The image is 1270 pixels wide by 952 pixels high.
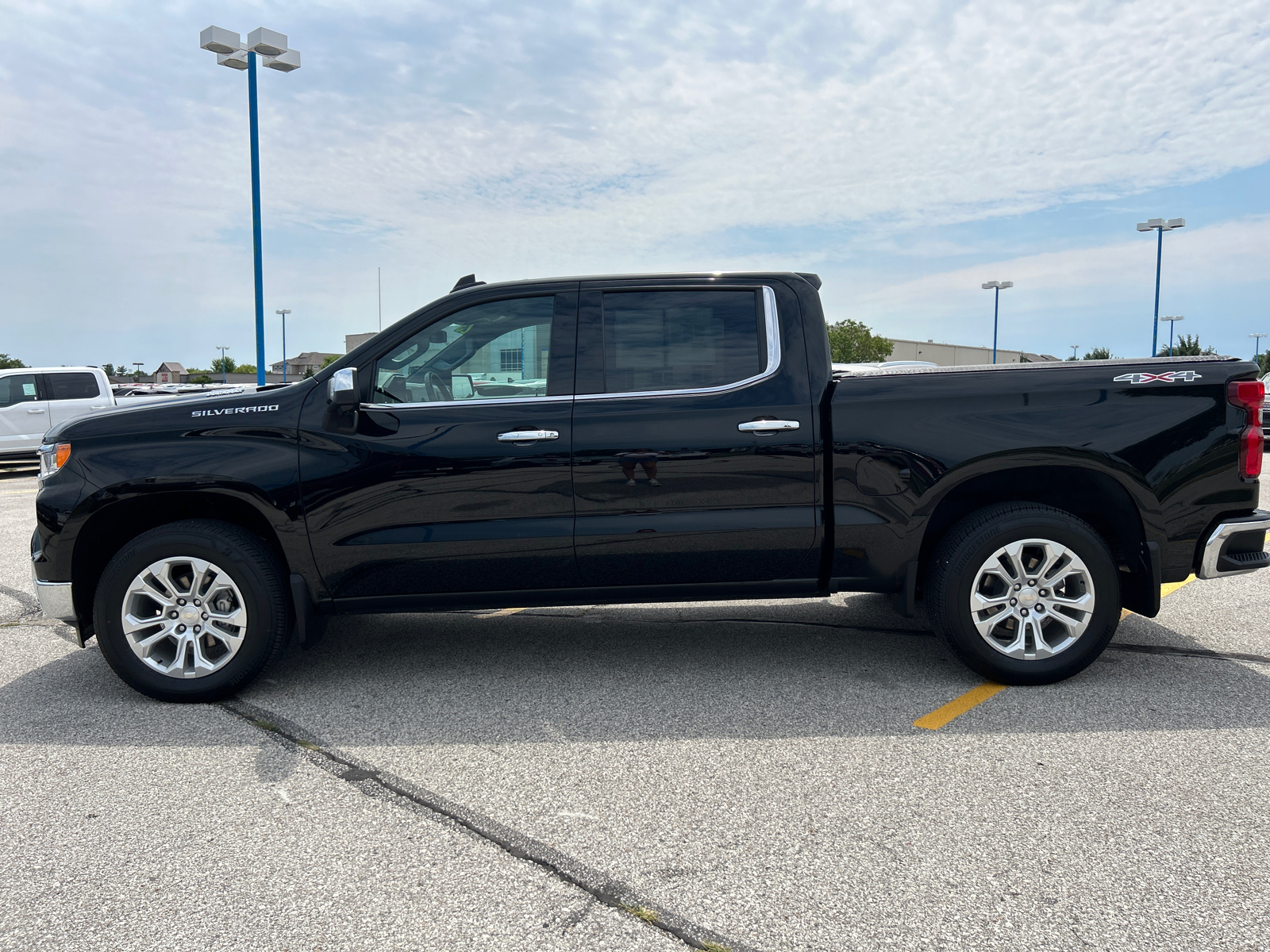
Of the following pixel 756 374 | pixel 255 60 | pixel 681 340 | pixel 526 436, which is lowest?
pixel 526 436

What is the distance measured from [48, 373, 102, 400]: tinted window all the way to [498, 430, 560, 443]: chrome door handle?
15.7m

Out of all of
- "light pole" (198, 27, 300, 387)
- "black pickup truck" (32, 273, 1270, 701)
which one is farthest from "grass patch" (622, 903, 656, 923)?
"light pole" (198, 27, 300, 387)

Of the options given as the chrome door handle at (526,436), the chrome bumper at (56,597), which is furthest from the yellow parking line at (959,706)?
the chrome bumper at (56,597)

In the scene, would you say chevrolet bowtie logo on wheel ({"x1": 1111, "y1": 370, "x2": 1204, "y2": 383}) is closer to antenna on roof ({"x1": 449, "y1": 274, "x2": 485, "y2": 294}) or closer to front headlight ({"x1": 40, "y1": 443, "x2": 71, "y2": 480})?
antenna on roof ({"x1": 449, "y1": 274, "x2": 485, "y2": 294})

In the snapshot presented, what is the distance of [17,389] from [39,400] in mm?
360

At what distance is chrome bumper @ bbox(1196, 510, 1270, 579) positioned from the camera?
4352 millimetres

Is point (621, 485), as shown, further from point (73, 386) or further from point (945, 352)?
point (945, 352)

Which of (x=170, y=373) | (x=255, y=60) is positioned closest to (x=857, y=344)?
(x=255, y=60)

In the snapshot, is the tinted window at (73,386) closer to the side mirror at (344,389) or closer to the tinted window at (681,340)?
the side mirror at (344,389)

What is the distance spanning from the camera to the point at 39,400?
656 inches

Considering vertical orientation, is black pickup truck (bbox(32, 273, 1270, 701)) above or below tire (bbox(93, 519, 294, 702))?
above

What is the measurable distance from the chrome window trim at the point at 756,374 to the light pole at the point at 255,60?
46.8 ft

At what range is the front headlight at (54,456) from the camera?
4340 mm

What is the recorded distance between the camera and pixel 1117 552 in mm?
4652
